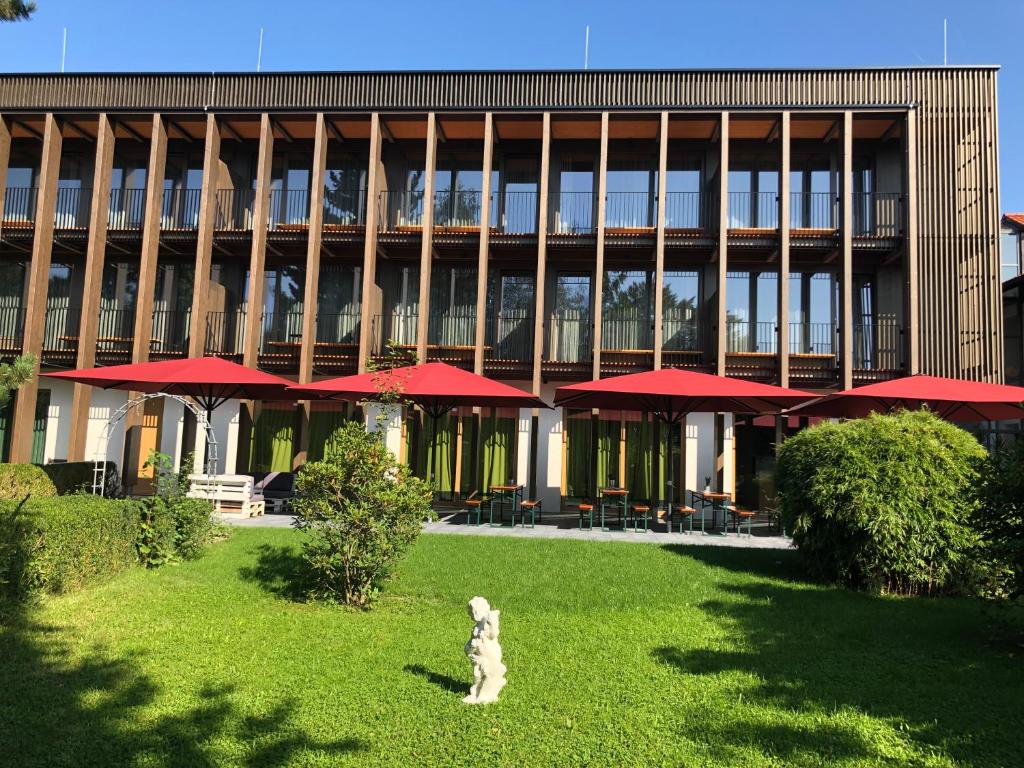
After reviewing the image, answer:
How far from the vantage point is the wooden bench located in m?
12.4

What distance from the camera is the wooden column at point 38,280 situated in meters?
15.8

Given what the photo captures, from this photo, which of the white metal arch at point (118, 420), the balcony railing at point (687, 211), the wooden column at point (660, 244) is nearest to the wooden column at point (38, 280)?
the white metal arch at point (118, 420)

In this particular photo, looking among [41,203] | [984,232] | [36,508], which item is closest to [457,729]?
[36,508]

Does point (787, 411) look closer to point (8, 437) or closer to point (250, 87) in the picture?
point (250, 87)

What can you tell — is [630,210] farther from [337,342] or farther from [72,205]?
[72,205]

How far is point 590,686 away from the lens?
4.72 m

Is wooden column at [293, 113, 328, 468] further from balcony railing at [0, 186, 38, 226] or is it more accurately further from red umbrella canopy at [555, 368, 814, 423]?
balcony railing at [0, 186, 38, 226]

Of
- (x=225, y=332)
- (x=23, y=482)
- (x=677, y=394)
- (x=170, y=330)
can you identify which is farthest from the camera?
(x=170, y=330)

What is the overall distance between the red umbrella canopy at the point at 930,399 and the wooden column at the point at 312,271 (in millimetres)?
11210

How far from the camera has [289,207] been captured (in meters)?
17.2

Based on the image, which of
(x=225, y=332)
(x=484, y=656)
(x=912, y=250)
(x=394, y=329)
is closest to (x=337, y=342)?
(x=394, y=329)

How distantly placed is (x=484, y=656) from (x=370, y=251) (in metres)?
12.8

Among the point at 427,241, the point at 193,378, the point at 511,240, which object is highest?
the point at 511,240

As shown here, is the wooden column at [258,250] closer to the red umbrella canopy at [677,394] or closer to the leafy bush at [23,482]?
the leafy bush at [23,482]
